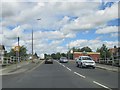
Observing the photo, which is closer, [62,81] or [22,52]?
[62,81]

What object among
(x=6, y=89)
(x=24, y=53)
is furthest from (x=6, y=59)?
(x=24, y=53)

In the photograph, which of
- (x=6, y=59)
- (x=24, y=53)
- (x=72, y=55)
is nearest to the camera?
(x=6, y=59)

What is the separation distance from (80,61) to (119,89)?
2948 cm

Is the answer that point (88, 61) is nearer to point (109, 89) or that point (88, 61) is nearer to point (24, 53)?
point (109, 89)

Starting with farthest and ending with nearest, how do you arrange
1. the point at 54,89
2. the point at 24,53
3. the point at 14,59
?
1. the point at 24,53
2. the point at 14,59
3. the point at 54,89

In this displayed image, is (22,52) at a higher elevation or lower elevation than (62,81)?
higher

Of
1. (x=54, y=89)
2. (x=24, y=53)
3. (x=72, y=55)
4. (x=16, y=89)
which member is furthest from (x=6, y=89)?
(x=72, y=55)

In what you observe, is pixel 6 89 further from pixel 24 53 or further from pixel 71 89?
pixel 24 53

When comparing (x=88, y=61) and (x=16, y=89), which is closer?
(x=16, y=89)

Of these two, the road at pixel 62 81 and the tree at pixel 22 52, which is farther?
the tree at pixel 22 52

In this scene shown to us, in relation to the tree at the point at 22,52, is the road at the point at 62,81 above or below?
below

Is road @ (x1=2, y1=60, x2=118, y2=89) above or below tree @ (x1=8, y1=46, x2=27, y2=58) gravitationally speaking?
below

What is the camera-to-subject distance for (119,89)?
15.4m

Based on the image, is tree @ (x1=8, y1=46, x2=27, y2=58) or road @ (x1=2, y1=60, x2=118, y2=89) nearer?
road @ (x1=2, y1=60, x2=118, y2=89)
